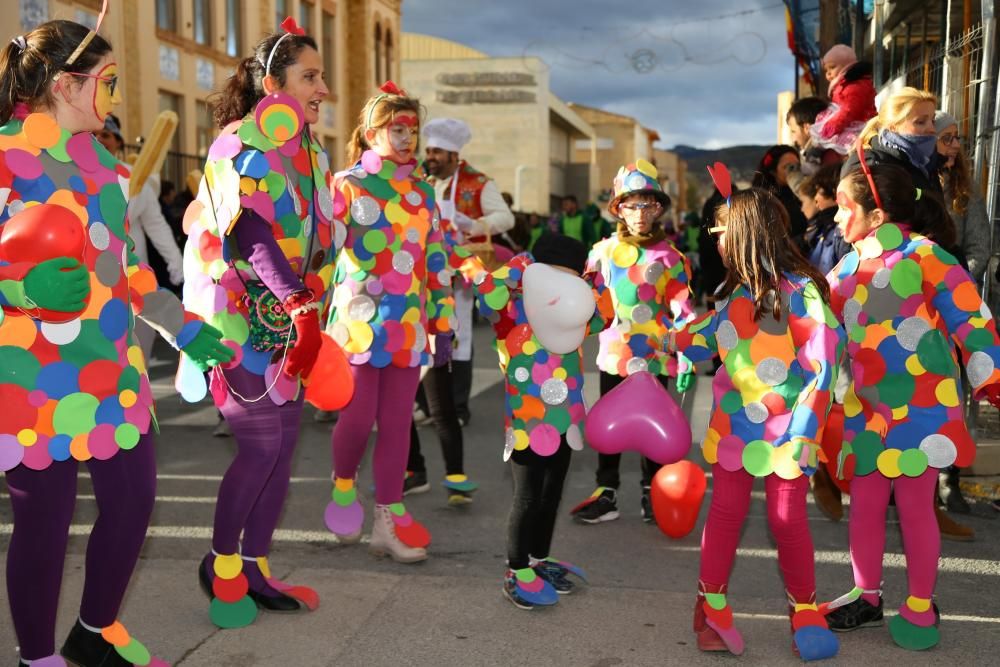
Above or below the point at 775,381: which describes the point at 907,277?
above

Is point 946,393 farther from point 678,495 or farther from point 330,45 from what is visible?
point 330,45

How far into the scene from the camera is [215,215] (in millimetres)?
3500

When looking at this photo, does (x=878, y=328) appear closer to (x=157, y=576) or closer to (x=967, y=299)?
(x=967, y=299)

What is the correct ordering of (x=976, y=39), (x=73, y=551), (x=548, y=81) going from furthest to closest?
(x=548, y=81) < (x=976, y=39) < (x=73, y=551)

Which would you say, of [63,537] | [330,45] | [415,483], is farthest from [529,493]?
[330,45]

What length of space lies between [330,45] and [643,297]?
939 inches

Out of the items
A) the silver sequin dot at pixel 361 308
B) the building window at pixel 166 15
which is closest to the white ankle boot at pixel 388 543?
the silver sequin dot at pixel 361 308

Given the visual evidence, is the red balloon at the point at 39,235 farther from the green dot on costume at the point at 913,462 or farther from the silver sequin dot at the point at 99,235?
the green dot on costume at the point at 913,462

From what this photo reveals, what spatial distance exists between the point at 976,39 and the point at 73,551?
5173 millimetres

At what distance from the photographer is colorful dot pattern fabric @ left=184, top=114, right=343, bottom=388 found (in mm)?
3432

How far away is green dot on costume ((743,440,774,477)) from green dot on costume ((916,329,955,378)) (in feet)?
2.14

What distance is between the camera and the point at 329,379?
3.63 m

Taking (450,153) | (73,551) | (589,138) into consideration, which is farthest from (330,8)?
(589,138)

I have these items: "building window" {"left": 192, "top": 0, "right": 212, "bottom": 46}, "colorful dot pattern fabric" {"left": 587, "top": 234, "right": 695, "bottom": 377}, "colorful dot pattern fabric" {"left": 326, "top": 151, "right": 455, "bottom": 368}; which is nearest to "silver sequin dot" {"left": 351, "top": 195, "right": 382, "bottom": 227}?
"colorful dot pattern fabric" {"left": 326, "top": 151, "right": 455, "bottom": 368}
